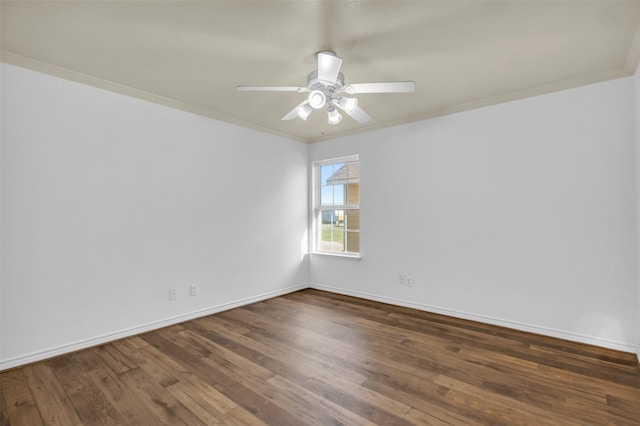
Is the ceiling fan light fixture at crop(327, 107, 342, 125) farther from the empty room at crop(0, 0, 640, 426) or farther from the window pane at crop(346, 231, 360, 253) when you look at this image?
the window pane at crop(346, 231, 360, 253)

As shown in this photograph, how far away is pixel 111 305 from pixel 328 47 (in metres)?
2.87

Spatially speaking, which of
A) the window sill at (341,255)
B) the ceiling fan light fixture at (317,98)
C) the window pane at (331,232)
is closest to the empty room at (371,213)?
the ceiling fan light fixture at (317,98)

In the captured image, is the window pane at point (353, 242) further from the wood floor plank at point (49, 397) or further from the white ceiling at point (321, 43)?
the wood floor plank at point (49, 397)

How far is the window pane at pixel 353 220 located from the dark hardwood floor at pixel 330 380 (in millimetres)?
1601

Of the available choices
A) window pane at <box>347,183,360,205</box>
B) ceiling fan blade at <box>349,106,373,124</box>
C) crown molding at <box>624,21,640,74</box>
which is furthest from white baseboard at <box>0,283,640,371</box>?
ceiling fan blade at <box>349,106,373,124</box>

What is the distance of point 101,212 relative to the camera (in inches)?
110

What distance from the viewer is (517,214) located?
10.1 feet

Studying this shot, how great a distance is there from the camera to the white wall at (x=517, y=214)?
263 centimetres

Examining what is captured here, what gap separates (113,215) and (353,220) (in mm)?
2865

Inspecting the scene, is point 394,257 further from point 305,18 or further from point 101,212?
point 101,212

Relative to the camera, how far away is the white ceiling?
1.85 m

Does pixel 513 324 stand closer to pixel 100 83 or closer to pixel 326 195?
pixel 326 195

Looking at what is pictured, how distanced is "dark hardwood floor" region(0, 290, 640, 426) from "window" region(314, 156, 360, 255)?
1.60m

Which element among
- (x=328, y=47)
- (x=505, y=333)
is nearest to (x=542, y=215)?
(x=505, y=333)
